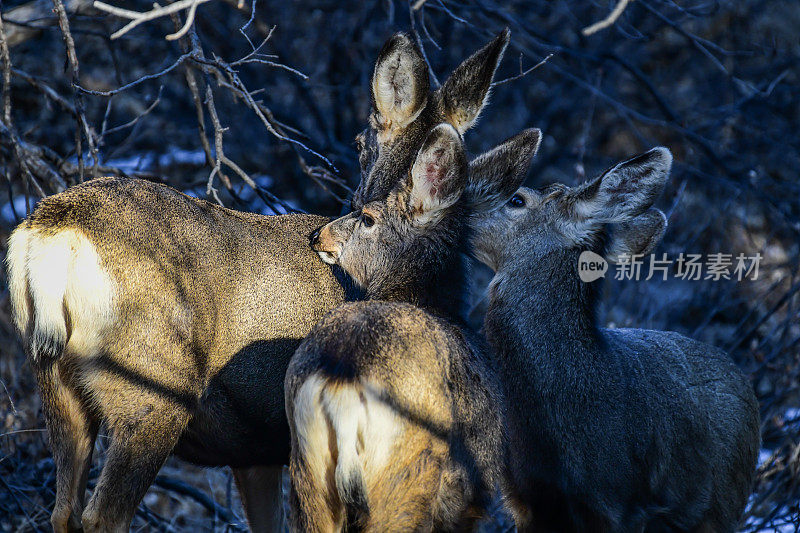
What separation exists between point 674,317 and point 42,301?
574 cm

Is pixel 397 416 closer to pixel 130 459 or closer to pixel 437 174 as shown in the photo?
pixel 130 459

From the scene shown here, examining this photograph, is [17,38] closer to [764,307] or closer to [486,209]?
[486,209]

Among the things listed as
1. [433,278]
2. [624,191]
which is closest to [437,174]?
[433,278]

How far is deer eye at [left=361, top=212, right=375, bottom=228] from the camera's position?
16.2 feet

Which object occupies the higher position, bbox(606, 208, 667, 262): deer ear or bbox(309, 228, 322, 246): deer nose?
bbox(309, 228, 322, 246): deer nose

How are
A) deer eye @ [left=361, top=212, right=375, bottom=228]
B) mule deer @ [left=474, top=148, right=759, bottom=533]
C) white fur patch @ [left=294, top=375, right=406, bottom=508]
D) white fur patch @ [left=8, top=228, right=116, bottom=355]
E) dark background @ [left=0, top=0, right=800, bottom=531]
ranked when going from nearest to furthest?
white fur patch @ [left=294, top=375, right=406, bottom=508] → white fur patch @ [left=8, top=228, right=116, bottom=355] → mule deer @ [left=474, top=148, right=759, bottom=533] → deer eye @ [left=361, top=212, right=375, bottom=228] → dark background @ [left=0, top=0, right=800, bottom=531]

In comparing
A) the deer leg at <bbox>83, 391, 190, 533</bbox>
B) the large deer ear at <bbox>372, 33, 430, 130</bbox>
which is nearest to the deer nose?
the large deer ear at <bbox>372, 33, 430, 130</bbox>

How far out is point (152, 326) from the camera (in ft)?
13.8

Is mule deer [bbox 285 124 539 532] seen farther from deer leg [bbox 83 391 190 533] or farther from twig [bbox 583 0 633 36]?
twig [bbox 583 0 633 36]

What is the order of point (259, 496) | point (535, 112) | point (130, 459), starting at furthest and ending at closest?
point (535, 112) → point (259, 496) → point (130, 459)

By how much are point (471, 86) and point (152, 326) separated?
2.47 metres

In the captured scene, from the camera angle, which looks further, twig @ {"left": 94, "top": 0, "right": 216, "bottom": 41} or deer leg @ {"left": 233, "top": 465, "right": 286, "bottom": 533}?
deer leg @ {"left": 233, "top": 465, "right": 286, "bottom": 533}

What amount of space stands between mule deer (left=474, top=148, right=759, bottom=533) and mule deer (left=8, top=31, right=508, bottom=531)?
1.02 meters

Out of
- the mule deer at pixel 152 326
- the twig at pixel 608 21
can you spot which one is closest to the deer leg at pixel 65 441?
the mule deer at pixel 152 326
